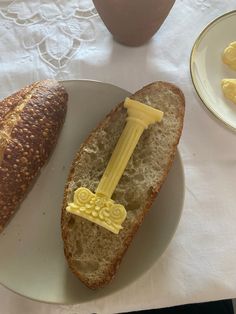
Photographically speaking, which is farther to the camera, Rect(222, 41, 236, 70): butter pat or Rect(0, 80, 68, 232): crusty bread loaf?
Rect(222, 41, 236, 70): butter pat

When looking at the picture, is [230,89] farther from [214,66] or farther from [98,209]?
[98,209]

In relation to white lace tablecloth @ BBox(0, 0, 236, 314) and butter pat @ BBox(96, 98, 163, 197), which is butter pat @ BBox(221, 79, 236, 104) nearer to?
white lace tablecloth @ BBox(0, 0, 236, 314)

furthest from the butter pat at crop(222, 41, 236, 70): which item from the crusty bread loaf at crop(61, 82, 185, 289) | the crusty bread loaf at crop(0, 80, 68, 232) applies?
the crusty bread loaf at crop(0, 80, 68, 232)

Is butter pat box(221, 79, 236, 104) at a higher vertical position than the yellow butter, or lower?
higher

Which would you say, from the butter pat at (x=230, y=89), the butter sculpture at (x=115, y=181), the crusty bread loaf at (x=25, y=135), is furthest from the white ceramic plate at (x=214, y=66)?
the crusty bread loaf at (x=25, y=135)

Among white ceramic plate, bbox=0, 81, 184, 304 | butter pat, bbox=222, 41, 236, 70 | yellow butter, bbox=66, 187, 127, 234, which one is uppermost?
butter pat, bbox=222, 41, 236, 70

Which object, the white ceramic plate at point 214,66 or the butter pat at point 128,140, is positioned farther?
the white ceramic plate at point 214,66

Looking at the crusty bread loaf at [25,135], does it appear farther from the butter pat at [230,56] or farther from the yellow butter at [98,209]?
the butter pat at [230,56]
